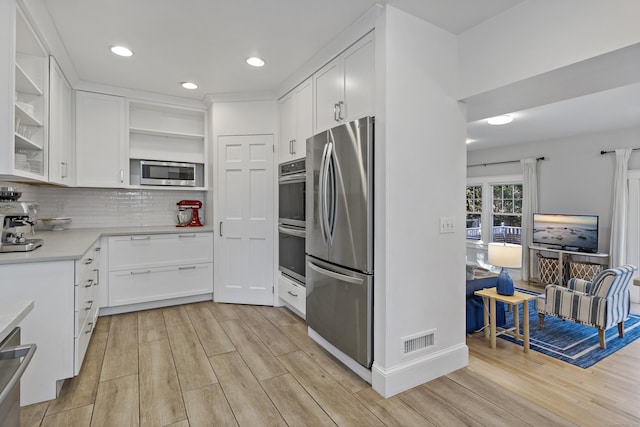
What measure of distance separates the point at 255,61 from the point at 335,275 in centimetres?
199

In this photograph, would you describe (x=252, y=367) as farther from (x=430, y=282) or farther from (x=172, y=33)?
(x=172, y=33)

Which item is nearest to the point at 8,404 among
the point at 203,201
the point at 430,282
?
the point at 430,282

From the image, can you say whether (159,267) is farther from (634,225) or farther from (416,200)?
(634,225)

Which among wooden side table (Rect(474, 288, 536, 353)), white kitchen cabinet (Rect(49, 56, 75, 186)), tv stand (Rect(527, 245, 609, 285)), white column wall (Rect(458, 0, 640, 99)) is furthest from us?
tv stand (Rect(527, 245, 609, 285))

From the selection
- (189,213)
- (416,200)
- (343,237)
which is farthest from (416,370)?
(189,213)

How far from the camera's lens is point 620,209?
4.86 metres

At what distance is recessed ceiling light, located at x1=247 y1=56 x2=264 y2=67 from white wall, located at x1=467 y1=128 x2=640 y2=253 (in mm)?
5382

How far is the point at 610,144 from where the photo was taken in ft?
16.7

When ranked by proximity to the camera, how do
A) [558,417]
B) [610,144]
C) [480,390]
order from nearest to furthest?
1. [558,417]
2. [480,390]
3. [610,144]

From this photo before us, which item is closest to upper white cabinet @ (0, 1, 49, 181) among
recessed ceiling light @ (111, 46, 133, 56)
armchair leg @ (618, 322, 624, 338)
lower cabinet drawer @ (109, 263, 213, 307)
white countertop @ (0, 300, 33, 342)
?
recessed ceiling light @ (111, 46, 133, 56)

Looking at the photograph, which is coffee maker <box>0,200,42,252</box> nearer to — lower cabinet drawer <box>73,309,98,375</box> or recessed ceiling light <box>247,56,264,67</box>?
lower cabinet drawer <box>73,309,98,375</box>

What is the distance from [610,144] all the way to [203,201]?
618 centimetres

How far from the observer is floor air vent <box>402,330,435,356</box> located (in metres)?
2.16

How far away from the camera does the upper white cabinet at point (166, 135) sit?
3.88m
